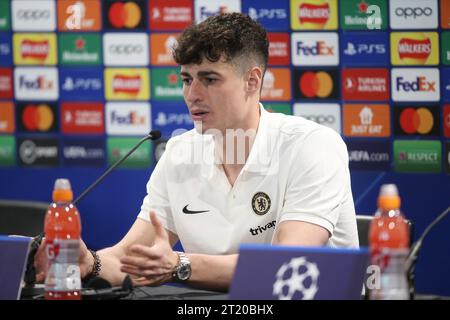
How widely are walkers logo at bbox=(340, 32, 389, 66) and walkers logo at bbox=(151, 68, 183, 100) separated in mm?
907

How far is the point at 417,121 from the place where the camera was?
13.8 feet

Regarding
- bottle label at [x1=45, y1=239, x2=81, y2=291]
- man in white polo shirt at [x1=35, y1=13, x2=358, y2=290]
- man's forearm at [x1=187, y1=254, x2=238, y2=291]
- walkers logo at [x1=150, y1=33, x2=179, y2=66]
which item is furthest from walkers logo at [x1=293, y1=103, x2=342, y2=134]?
bottle label at [x1=45, y1=239, x2=81, y2=291]

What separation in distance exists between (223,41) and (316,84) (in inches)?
63.2

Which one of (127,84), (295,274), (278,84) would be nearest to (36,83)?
(127,84)

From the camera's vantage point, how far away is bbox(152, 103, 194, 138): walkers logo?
460 cm

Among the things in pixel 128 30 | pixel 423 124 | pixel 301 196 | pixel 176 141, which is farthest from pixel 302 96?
pixel 301 196

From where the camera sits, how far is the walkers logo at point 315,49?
14.2 feet

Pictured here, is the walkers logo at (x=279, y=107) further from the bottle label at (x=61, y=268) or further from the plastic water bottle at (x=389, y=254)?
the plastic water bottle at (x=389, y=254)

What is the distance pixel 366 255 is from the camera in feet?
6.02

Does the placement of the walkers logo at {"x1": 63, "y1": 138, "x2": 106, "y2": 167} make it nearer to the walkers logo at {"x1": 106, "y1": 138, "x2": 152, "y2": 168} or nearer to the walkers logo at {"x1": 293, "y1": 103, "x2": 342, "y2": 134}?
the walkers logo at {"x1": 106, "y1": 138, "x2": 152, "y2": 168}

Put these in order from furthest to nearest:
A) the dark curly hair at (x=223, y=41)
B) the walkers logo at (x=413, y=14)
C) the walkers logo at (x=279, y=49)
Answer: the walkers logo at (x=279, y=49), the walkers logo at (x=413, y=14), the dark curly hair at (x=223, y=41)

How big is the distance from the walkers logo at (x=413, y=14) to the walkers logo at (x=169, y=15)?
1.07 metres

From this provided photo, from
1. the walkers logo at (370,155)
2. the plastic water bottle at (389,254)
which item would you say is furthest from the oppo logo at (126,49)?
the plastic water bottle at (389,254)
